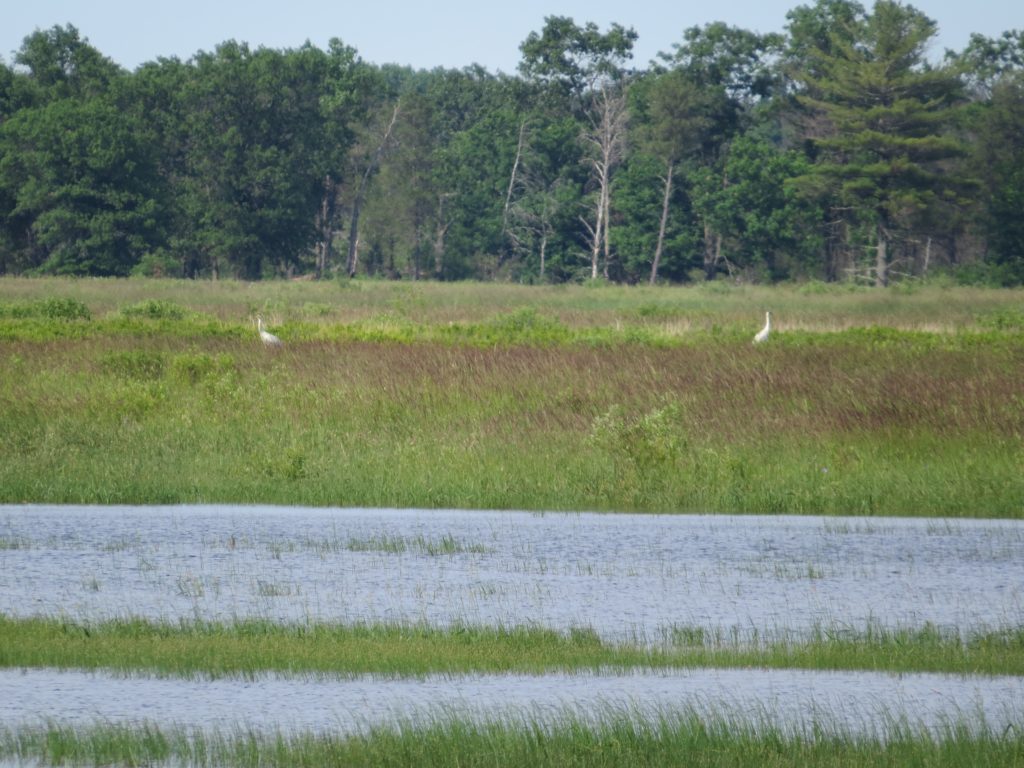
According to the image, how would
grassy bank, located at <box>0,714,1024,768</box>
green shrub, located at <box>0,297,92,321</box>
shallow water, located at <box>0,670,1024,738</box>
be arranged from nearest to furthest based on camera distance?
grassy bank, located at <box>0,714,1024,768</box> < shallow water, located at <box>0,670,1024,738</box> < green shrub, located at <box>0,297,92,321</box>

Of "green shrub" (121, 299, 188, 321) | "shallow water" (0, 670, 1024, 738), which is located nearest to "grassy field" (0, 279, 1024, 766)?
"shallow water" (0, 670, 1024, 738)

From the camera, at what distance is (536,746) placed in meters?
7.77

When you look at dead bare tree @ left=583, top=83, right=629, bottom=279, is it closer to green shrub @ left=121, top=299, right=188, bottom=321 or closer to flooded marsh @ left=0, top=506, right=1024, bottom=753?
green shrub @ left=121, top=299, right=188, bottom=321

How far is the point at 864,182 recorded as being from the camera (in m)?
67.8

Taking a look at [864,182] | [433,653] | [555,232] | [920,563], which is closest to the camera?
[433,653]

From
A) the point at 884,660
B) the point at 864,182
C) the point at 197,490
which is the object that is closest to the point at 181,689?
the point at 884,660

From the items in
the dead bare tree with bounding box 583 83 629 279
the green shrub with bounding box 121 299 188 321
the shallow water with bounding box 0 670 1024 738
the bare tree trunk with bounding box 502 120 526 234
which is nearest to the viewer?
the shallow water with bounding box 0 670 1024 738

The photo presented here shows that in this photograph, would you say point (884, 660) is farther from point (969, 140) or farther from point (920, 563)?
point (969, 140)

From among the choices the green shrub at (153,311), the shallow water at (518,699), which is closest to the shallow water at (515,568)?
the shallow water at (518,699)

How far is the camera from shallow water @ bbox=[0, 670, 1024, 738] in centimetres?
862

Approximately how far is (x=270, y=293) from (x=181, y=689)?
152 feet

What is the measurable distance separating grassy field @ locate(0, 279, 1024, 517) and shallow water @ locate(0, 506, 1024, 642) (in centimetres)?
81

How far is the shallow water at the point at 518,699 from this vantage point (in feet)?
28.3

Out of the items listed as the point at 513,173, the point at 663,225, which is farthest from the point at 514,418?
the point at 513,173
